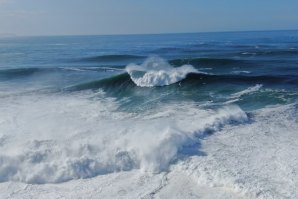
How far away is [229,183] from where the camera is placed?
692 cm

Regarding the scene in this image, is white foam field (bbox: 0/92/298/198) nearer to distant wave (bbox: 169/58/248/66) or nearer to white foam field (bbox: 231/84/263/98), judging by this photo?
white foam field (bbox: 231/84/263/98)

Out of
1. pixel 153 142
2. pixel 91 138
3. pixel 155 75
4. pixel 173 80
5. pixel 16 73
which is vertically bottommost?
pixel 16 73

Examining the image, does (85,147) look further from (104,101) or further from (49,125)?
(104,101)

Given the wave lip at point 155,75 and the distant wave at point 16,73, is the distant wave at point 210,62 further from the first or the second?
the distant wave at point 16,73

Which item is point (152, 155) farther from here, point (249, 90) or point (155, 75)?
point (155, 75)

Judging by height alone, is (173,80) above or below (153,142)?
above

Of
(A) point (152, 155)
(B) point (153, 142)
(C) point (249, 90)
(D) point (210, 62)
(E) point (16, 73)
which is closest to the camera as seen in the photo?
(A) point (152, 155)

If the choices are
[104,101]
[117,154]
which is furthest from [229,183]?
[104,101]

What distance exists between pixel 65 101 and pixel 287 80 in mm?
11953

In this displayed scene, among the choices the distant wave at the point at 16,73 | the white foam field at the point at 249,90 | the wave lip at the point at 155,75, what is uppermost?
the wave lip at the point at 155,75

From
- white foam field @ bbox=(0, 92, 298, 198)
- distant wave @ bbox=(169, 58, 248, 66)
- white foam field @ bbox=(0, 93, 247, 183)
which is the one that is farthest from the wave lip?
white foam field @ bbox=(0, 92, 298, 198)

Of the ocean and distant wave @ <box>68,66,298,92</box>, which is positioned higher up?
distant wave @ <box>68,66,298,92</box>

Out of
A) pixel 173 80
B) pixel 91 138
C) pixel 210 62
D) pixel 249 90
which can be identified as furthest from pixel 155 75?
pixel 91 138

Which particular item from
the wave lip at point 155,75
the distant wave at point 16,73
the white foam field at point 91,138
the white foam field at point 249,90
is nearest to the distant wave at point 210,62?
the wave lip at point 155,75
